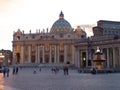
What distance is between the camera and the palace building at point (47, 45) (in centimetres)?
15000

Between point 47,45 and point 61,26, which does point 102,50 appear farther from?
point 61,26

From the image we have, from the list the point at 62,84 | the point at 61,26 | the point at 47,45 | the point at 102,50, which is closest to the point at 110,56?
the point at 102,50

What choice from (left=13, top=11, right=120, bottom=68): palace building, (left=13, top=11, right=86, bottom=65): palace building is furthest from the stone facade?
(left=13, top=11, right=86, bottom=65): palace building

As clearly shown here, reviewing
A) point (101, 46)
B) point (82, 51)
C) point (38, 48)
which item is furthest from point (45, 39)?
point (101, 46)

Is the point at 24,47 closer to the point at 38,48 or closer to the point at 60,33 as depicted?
the point at 38,48

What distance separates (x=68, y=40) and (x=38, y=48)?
1565 centimetres

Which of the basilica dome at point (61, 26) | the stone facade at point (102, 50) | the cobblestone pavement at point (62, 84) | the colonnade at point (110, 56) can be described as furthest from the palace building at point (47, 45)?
the cobblestone pavement at point (62, 84)

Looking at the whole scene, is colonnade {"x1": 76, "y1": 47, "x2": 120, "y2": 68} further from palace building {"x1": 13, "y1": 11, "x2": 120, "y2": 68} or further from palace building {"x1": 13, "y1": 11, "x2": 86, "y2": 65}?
palace building {"x1": 13, "y1": 11, "x2": 86, "y2": 65}

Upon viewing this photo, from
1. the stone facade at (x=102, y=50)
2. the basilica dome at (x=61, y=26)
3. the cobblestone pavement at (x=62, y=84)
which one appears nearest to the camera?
the cobblestone pavement at (x=62, y=84)

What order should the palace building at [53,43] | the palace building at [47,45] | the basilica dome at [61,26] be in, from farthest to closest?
the basilica dome at [61,26]
the palace building at [47,45]
the palace building at [53,43]

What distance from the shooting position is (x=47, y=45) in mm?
152250

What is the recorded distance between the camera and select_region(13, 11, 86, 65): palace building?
150m

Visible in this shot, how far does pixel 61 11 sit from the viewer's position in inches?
6909

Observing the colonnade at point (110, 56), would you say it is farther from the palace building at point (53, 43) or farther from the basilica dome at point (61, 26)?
the basilica dome at point (61, 26)
